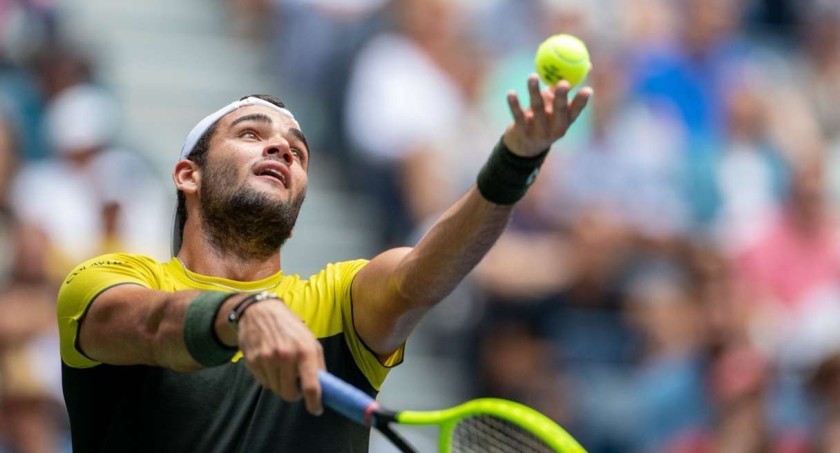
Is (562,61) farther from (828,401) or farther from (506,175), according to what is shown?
(828,401)

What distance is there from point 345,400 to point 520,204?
5.80 meters

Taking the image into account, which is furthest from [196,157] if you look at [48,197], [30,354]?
[48,197]

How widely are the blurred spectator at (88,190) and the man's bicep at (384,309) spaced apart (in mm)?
4425

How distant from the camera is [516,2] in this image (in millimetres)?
11359

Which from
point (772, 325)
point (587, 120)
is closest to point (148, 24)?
point (587, 120)

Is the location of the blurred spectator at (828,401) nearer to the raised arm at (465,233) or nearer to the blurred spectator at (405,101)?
the blurred spectator at (405,101)

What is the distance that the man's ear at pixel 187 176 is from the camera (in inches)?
206

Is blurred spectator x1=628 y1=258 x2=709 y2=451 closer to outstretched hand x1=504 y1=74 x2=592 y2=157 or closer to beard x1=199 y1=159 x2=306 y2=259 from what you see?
beard x1=199 y1=159 x2=306 y2=259

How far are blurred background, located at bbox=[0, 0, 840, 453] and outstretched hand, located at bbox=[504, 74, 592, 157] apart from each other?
3.26 m

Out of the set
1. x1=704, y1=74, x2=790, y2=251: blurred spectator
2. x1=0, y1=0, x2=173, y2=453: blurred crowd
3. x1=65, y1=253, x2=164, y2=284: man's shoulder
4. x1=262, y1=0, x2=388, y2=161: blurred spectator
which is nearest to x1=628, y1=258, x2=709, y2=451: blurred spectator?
x1=704, y1=74, x2=790, y2=251: blurred spectator

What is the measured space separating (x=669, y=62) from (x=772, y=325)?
264 cm

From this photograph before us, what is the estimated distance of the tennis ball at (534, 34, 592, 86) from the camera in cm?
500

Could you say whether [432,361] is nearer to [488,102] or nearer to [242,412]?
[488,102]

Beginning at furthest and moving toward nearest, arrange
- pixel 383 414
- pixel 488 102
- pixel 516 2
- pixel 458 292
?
1. pixel 516 2
2. pixel 488 102
3. pixel 458 292
4. pixel 383 414
